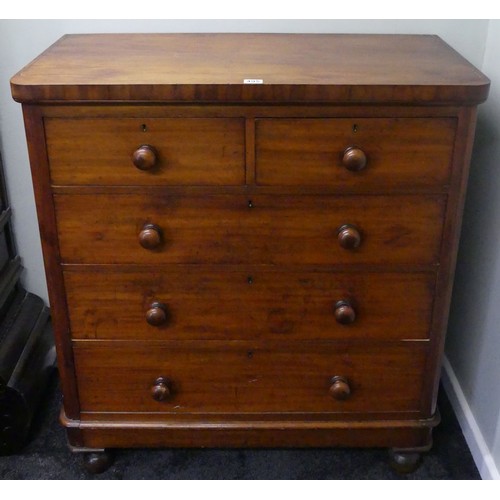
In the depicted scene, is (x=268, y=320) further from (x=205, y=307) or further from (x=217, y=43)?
(x=217, y=43)

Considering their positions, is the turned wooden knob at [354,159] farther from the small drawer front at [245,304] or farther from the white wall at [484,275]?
the white wall at [484,275]

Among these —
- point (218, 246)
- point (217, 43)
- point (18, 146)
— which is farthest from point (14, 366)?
point (217, 43)

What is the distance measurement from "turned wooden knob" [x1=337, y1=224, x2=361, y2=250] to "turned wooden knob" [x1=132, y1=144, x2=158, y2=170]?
390mm

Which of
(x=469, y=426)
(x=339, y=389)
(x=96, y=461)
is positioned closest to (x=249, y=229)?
(x=339, y=389)

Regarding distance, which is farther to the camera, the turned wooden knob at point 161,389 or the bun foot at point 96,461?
the bun foot at point 96,461

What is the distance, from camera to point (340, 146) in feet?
4.21

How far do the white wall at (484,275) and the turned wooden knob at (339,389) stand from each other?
0.36m

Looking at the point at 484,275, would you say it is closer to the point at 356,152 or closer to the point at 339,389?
the point at 339,389

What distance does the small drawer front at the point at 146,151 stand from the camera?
1.27 meters

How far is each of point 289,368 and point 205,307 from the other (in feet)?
0.79

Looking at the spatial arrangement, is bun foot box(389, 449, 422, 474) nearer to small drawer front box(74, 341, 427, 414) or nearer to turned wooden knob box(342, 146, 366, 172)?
small drawer front box(74, 341, 427, 414)

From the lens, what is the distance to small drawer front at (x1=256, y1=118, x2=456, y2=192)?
49.9 inches

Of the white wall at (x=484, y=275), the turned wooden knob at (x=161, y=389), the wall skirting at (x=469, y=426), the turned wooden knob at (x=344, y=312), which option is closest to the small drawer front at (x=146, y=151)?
the turned wooden knob at (x=344, y=312)

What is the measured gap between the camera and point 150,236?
1337 millimetres
